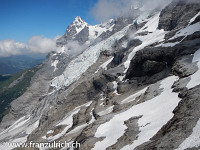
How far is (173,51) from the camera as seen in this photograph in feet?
111

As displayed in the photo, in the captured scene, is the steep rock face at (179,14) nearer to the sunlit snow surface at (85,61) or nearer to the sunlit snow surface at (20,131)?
the sunlit snow surface at (85,61)

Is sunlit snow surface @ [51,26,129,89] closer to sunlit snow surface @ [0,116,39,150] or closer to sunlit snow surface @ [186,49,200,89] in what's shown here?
sunlit snow surface @ [0,116,39,150]

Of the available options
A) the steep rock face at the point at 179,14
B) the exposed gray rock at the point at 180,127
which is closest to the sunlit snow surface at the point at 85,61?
the steep rock face at the point at 179,14

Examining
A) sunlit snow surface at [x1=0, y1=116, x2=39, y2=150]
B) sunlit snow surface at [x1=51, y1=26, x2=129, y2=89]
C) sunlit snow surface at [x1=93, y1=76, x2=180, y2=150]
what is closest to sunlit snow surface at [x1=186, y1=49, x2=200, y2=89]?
sunlit snow surface at [x1=93, y1=76, x2=180, y2=150]

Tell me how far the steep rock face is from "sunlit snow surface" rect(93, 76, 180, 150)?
158 ft

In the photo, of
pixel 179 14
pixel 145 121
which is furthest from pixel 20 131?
pixel 179 14

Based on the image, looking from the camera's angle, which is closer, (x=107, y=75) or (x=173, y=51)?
(x=173, y=51)

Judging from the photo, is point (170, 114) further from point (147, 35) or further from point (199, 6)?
point (147, 35)

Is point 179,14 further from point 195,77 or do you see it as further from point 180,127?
point 180,127

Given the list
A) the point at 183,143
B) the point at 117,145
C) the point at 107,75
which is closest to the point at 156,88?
the point at 117,145

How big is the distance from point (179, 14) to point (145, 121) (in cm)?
6828

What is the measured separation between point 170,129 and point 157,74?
75.5 feet

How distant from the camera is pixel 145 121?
59.8ft

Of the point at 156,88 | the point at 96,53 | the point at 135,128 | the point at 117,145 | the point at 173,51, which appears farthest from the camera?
the point at 96,53
